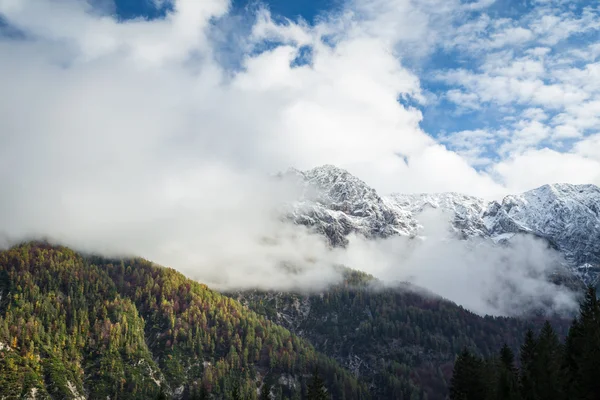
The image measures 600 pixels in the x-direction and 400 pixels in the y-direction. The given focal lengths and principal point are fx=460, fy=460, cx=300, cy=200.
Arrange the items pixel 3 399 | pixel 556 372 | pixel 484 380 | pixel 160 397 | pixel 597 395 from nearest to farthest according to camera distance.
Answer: pixel 597 395, pixel 556 372, pixel 484 380, pixel 160 397, pixel 3 399

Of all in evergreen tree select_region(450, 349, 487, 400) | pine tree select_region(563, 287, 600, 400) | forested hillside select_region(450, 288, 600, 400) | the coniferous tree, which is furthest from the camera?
evergreen tree select_region(450, 349, 487, 400)

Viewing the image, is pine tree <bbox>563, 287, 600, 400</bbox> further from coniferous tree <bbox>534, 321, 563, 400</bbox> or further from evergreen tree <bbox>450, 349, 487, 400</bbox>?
evergreen tree <bbox>450, 349, 487, 400</bbox>

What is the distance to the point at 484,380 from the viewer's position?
9025 cm

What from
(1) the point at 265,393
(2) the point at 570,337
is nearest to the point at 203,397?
(1) the point at 265,393

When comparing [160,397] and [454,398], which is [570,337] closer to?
[454,398]

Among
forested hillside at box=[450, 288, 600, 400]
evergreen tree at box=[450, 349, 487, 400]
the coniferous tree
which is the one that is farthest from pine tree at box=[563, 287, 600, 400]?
evergreen tree at box=[450, 349, 487, 400]

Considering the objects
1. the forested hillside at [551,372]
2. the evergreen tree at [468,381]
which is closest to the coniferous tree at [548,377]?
the forested hillside at [551,372]

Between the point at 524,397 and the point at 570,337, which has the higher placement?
the point at 570,337

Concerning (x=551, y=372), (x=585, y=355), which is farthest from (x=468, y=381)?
(x=585, y=355)

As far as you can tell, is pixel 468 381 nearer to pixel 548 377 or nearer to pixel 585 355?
pixel 548 377

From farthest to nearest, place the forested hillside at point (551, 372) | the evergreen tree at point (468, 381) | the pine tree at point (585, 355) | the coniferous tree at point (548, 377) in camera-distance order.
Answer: the evergreen tree at point (468, 381)
the coniferous tree at point (548, 377)
the forested hillside at point (551, 372)
the pine tree at point (585, 355)

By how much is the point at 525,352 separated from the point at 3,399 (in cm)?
20945

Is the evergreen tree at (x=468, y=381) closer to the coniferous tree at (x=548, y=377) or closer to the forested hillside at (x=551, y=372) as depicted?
the forested hillside at (x=551, y=372)

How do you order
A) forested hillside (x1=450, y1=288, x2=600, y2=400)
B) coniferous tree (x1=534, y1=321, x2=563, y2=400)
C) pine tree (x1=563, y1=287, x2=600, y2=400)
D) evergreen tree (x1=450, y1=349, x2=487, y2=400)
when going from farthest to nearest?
evergreen tree (x1=450, y1=349, x2=487, y2=400) < coniferous tree (x1=534, y1=321, x2=563, y2=400) < forested hillside (x1=450, y1=288, x2=600, y2=400) < pine tree (x1=563, y1=287, x2=600, y2=400)
